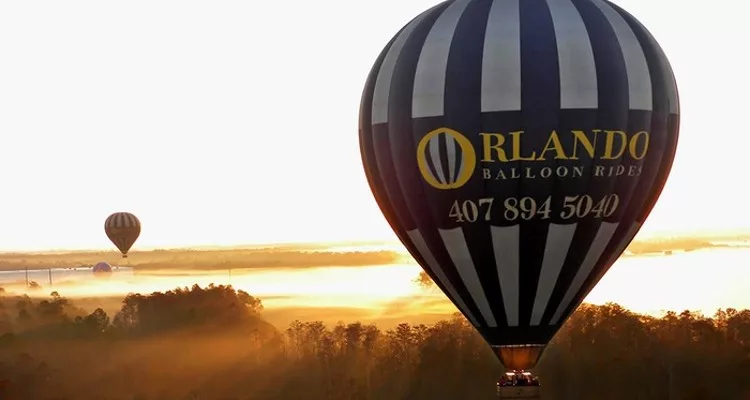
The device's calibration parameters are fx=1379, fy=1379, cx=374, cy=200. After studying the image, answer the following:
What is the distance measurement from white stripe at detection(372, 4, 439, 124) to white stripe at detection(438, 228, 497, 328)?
8.25ft

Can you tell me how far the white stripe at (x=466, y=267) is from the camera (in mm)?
25781

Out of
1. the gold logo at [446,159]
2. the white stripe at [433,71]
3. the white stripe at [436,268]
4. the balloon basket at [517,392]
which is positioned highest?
the white stripe at [433,71]

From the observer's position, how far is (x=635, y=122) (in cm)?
2572

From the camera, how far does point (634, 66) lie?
2581cm

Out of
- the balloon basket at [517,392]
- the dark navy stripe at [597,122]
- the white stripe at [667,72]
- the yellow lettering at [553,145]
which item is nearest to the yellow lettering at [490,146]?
the yellow lettering at [553,145]

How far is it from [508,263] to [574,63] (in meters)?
3.88

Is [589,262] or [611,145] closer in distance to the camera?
[611,145]

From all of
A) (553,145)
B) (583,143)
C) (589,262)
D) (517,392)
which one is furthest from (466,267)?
(583,143)

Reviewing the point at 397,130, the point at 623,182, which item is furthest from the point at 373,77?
the point at 623,182

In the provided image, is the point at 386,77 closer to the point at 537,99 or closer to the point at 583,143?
the point at 537,99

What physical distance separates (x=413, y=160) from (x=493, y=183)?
1.60m

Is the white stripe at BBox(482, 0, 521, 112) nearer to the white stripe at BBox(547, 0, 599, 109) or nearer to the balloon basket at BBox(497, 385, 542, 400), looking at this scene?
the white stripe at BBox(547, 0, 599, 109)

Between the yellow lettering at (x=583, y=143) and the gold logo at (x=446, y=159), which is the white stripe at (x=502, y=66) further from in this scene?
the yellow lettering at (x=583, y=143)

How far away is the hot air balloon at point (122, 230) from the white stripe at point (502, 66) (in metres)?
58.7
